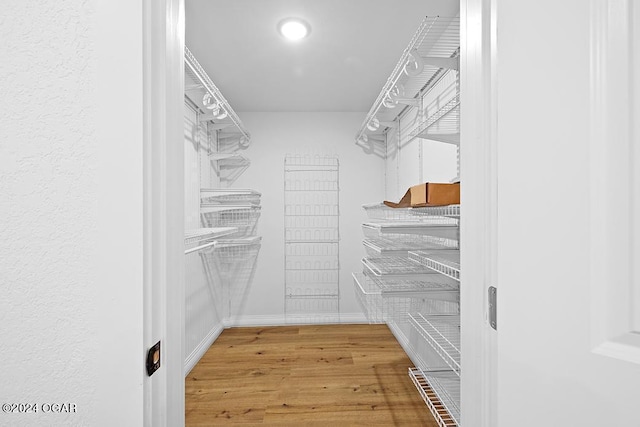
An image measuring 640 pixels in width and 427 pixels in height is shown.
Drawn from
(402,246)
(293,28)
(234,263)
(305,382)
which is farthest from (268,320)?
(293,28)

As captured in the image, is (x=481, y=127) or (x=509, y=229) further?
(x=481, y=127)

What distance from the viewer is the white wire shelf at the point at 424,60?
5.21 feet

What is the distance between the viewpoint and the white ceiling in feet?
5.69

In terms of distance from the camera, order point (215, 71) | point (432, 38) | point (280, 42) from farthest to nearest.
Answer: point (215, 71) < point (280, 42) < point (432, 38)

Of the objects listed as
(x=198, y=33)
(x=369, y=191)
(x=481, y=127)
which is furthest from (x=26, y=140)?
(x=369, y=191)

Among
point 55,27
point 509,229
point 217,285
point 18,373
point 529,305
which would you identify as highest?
point 55,27

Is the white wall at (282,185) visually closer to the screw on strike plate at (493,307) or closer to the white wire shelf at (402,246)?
the white wire shelf at (402,246)

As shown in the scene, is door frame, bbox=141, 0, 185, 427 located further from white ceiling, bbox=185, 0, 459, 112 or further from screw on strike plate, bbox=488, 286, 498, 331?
white ceiling, bbox=185, 0, 459, 112

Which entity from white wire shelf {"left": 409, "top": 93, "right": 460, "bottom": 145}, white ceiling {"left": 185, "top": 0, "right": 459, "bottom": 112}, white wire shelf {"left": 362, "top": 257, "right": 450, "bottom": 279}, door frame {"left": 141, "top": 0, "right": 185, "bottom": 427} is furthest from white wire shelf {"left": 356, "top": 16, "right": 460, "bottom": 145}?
door frame {"left": 141, "top": 0, "right": 185, "bottom": 427}

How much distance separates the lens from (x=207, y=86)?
7.14 ft

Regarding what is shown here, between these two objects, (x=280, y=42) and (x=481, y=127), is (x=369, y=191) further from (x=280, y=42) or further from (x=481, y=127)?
(x=481, y=127)

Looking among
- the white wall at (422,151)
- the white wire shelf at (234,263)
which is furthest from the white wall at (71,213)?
the white wire shelf at (234,263)

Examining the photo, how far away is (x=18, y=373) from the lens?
1.94 feet

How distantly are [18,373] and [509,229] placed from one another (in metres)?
0.86
